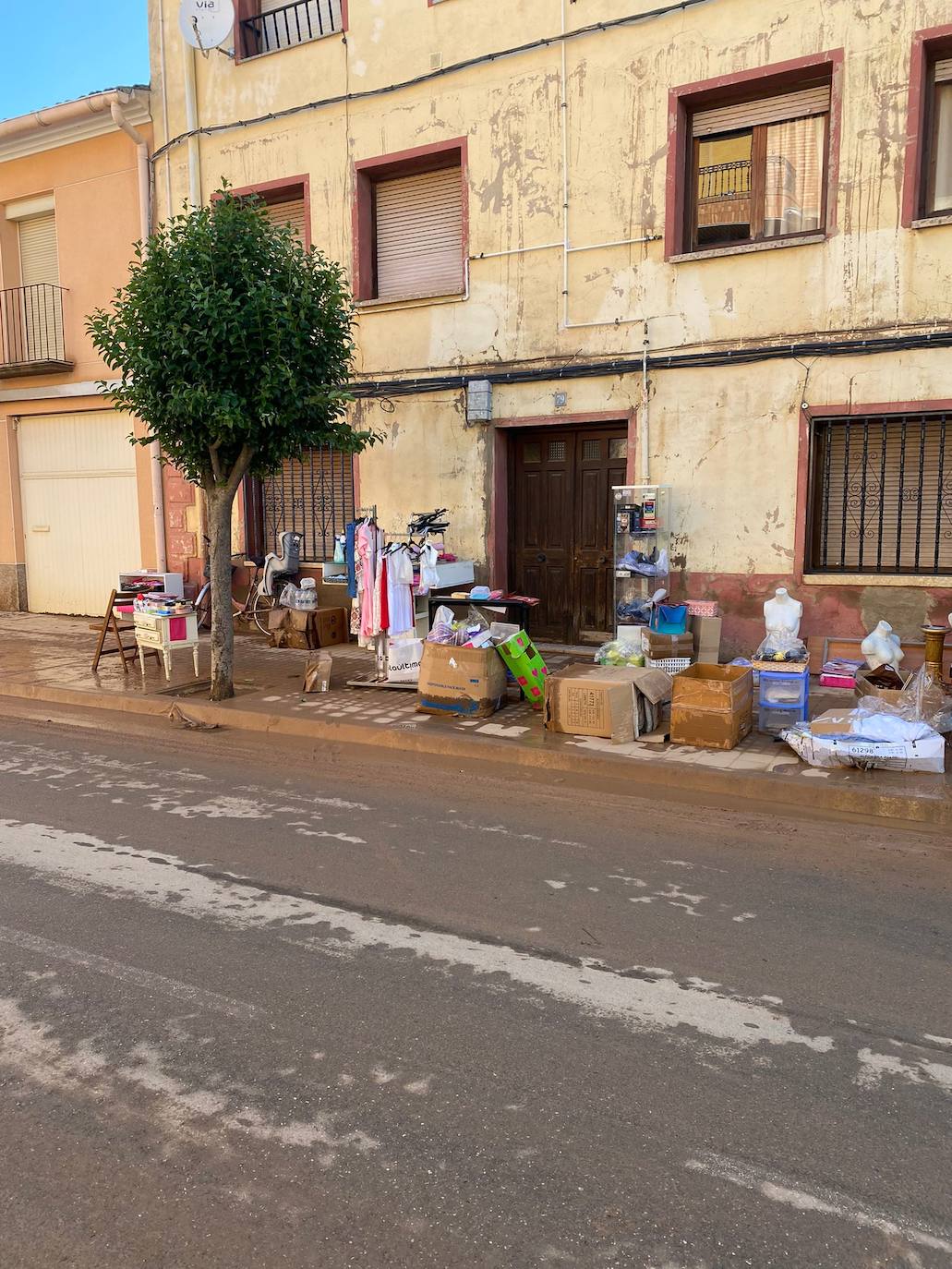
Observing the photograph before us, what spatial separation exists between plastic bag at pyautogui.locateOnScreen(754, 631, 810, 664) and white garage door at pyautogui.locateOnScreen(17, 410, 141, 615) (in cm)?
971

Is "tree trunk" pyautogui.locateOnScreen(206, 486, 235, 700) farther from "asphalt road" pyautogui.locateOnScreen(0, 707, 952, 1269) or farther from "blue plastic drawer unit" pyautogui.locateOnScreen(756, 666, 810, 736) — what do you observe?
"blue plastic drawer unit" pyautogui.locateOnScreen(756, 666, 810, 736)

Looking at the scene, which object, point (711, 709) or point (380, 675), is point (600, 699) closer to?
point (711, 709)

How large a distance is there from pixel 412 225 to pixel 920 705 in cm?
825

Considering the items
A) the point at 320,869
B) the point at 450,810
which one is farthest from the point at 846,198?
the point at 320,869

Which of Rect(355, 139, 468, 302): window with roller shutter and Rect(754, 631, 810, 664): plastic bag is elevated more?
Rect(355, 139, 468, 302): window with roller shutter

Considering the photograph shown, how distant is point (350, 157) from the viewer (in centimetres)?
1152

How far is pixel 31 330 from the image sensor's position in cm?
1476

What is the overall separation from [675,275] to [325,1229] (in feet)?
30.2

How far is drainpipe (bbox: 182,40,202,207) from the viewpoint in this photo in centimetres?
1252

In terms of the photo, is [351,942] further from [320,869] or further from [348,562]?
[348,562]

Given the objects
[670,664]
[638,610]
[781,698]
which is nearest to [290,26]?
[638,610]

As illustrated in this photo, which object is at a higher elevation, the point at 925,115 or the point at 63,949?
the point at 925,115

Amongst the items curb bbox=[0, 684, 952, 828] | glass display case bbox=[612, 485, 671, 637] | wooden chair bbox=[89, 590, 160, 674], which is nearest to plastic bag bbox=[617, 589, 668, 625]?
glass display case bbox=[612, 485, 671, 637]

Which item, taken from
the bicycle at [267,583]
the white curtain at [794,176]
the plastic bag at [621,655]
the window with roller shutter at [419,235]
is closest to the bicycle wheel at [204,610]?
the bicycle at [267,583]
